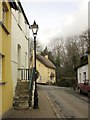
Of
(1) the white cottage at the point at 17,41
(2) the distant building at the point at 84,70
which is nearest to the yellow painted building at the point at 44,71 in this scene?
(2) the distant building at the point at 84,70

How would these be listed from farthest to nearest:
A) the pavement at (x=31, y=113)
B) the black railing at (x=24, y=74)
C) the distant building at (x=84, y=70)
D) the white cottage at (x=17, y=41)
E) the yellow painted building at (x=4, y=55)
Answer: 1. the distant building at (x=84, y=70)
2. the black railing at (x=24, y=74)
3. the white cottage at (x=17, y=41)
4. the pavement at (x=31, y=113)
5. the yellow painted building at (x=4, y=55)

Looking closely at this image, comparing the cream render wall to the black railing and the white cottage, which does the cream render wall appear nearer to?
the white cottage

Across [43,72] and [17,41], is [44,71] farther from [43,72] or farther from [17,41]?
[17,41]

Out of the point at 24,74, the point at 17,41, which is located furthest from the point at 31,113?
the point at 24,74

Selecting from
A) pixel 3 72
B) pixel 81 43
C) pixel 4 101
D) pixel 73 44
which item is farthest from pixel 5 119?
pixel 73 44

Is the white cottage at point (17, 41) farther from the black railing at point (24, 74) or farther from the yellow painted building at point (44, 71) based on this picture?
the yellow painted building at point (44, 71)

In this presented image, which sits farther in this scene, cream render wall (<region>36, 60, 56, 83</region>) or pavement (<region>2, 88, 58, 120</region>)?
cream render wall (<region>36, 60, 56, 83</region>)

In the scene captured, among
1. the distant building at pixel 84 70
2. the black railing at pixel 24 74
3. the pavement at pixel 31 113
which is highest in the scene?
the distant building at pixel 84 70

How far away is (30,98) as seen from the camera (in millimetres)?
17125

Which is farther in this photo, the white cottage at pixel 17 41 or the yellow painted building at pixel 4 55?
the white cottage at pixel 17 41

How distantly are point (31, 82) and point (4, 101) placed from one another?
553cm

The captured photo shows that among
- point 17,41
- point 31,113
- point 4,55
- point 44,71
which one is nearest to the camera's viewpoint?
point 4,55

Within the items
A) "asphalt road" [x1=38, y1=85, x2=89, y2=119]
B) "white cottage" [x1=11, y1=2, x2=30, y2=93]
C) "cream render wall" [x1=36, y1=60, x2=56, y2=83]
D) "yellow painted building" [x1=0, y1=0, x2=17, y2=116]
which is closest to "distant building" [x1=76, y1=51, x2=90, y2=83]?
"asphalt road" [x1=38, y1=85, x2=89, y2=119]

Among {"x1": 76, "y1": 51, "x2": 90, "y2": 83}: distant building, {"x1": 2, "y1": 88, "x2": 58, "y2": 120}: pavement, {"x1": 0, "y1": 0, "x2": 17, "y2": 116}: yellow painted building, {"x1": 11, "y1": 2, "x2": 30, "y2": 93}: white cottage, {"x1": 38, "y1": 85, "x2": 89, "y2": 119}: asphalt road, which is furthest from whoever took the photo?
{"x1": 76, "y1": 51, "x2": 90, "y2": 83}: distant building
